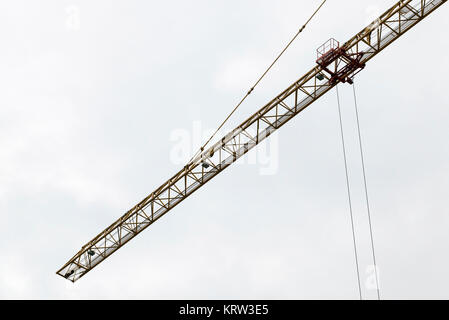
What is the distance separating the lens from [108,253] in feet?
185

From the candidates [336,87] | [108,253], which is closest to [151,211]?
[108,253]

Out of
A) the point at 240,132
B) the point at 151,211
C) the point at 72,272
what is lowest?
the point at 72,272

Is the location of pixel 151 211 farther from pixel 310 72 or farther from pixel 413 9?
pixel 413 9

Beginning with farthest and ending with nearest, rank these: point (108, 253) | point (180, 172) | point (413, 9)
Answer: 1. point (108, 253)
2. point (180, 172)
3. point (413, 9)

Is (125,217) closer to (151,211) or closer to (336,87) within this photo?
(151,211)

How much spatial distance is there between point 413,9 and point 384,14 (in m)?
2.08

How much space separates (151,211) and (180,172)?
177 inches

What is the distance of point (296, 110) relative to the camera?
48.8 meters

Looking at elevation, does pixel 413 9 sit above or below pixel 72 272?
above

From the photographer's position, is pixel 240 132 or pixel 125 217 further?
pixel 125 217

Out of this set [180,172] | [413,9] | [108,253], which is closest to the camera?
[413,9]

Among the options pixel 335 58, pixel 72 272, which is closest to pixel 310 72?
pixel 335 58

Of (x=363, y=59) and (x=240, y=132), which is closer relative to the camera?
(x=363, y=59)

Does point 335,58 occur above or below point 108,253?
above
